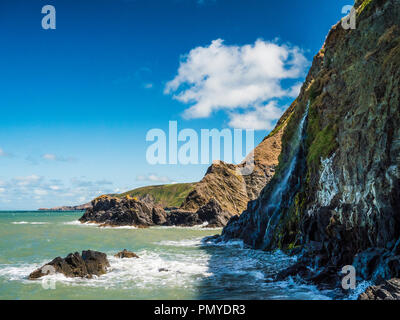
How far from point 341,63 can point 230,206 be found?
3621 inches

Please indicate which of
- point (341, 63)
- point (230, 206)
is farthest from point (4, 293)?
point (230, 206)

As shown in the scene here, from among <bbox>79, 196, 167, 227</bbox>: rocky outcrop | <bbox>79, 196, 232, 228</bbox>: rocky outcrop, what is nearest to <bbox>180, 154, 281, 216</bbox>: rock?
<bbox>79, 196, 232, 228</bbox>: rocky outcrop

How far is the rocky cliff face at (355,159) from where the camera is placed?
1731cm

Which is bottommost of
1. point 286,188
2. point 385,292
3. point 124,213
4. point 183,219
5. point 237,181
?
point 183,219

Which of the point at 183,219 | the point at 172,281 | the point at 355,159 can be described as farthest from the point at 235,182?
the point at 355,159

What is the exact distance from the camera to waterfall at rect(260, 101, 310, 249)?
3819 cm

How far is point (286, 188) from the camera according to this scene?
40031mm

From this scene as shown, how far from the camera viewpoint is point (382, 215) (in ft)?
57.5

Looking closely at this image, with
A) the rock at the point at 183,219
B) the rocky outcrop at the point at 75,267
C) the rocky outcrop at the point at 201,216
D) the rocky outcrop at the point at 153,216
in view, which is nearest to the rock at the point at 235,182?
the rock at the point at 183,219

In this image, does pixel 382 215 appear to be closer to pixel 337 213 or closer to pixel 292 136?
pixel 337 213

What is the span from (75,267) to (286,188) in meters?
26.0

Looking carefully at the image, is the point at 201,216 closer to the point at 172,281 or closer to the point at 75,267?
the point at 75,267

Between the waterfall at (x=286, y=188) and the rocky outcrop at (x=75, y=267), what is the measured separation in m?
20.1

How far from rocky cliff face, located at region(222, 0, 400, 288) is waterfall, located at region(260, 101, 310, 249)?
0.89 m
